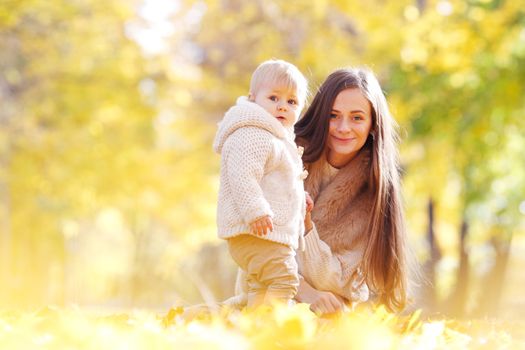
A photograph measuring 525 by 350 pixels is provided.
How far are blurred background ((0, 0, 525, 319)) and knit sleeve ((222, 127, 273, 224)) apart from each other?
240 inches

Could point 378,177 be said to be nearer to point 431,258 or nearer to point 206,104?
point 431,258

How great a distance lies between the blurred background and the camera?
10.7 metres

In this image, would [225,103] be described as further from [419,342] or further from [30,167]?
[419,342]

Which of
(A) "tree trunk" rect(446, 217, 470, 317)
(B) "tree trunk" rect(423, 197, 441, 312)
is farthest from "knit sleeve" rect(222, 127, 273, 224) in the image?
(A) "tree trunk" rect(446, 217, 470, 317)

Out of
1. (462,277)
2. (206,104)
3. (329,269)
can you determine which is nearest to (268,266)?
(329,269)

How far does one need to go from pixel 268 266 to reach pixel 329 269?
0.59m

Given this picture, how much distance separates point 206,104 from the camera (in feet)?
52.4

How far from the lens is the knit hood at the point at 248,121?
348cm

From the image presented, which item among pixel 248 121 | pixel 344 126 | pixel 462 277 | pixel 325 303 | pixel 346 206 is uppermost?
pixel 462 277

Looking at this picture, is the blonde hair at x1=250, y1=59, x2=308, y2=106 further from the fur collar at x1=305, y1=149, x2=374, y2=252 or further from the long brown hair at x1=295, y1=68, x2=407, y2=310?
the fur collar at x1=305, y1=149, x2=374, y2=252

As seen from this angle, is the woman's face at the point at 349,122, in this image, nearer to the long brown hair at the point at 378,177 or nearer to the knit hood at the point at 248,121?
the long brown hair at the point at 378,177

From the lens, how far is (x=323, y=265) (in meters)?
3.92

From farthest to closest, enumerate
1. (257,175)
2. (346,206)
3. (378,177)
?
1. (346,206)
2. (378,177)
3. (257,175)

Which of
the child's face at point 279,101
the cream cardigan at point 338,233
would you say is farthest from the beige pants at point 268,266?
the child's face at point 279,101
